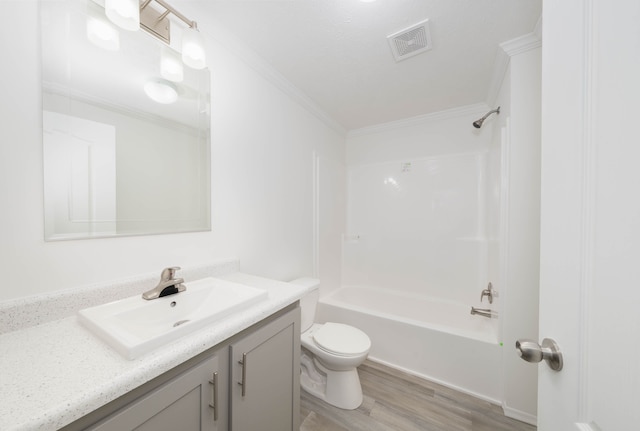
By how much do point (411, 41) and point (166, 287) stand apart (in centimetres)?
189

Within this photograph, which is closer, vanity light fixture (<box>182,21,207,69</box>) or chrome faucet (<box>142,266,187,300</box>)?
chrome faucet (<box>142,266,187,300</box>)

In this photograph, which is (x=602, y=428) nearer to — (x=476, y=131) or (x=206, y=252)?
(x=206, y=252)

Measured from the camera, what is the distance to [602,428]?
371 millimetres

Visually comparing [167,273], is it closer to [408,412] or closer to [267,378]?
[267,378]

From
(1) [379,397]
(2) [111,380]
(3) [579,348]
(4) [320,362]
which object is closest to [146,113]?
(2) [111,380]

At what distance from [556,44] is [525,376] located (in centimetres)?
186

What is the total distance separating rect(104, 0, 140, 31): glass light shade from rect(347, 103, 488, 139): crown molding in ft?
7.49

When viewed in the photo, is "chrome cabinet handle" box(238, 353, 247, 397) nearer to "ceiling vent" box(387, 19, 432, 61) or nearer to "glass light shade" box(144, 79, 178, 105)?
"glass light shade" box(144, 79, 178, 105)

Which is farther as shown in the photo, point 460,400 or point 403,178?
point 403,178

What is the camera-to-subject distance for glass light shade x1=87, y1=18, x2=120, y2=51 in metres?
0.89

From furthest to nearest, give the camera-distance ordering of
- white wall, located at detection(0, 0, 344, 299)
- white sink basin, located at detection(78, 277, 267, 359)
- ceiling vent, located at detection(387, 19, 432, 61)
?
ceiling vent, located at detection(387, 19, 432, 61) → white wall, located at detection(0, 0, 344, 299) → white sink basin, located at detection(78, 277, 267, 359)

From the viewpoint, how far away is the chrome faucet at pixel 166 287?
2.97 ft

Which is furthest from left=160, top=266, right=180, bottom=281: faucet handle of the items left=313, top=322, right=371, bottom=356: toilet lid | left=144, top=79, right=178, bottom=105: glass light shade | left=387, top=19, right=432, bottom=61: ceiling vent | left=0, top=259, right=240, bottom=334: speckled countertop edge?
left=387, top=19, right=432, bottom=61: ceiling vent

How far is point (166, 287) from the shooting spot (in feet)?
3.08
